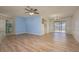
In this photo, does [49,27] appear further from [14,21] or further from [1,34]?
[1,34]

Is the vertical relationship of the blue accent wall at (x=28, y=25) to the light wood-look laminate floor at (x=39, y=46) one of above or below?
above

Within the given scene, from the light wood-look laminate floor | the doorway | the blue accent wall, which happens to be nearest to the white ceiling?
the light wood-look laminate floor

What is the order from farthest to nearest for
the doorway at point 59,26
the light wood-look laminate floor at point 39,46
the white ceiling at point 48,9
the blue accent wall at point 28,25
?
the doorway at point 59,26 < the blue accent wall at point 28,25 < the light wood-look laminate floor at point 39,46 < the white ceiling at point 48,9

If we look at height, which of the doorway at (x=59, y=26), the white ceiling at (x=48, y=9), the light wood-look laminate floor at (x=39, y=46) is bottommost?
the light wood-look laminate floor at (x=39, y=46)

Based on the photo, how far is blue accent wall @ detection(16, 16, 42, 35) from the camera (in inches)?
261

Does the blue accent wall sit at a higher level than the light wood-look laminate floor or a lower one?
higher

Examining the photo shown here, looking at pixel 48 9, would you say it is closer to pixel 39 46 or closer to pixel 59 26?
pixel 39 46

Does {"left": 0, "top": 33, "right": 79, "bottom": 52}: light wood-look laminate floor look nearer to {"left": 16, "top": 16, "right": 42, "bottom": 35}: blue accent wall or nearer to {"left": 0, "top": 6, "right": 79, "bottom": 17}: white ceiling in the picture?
{"left": 16, "top": 16, "right": 42, "bottom": 35}: blue accent wall

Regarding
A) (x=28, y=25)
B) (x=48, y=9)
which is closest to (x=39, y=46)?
(x=48, y=9)

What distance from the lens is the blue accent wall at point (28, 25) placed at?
6625mm

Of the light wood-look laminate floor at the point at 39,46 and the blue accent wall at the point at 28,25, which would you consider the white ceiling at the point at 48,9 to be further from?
the blue accent wall at the point at 28,25

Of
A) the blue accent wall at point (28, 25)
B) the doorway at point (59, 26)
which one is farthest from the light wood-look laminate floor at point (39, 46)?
the doorway at point (59, 26)
